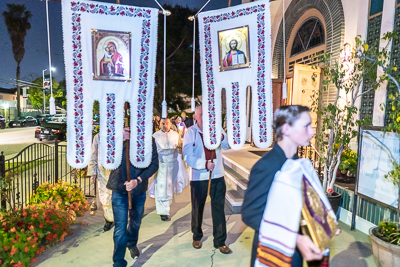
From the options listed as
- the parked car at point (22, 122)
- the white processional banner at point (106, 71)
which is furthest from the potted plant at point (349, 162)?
the parked car at point (22, 122)

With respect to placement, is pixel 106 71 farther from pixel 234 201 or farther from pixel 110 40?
pixel 234 201

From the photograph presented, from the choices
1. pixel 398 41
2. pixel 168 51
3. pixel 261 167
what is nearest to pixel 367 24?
pixel 398 41

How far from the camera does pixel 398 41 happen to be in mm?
4180

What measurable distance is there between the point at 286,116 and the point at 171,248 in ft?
9.46

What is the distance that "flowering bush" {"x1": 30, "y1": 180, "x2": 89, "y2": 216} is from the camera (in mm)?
4594

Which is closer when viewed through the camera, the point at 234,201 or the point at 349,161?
the point at 349,161

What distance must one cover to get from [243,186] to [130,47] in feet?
13.0

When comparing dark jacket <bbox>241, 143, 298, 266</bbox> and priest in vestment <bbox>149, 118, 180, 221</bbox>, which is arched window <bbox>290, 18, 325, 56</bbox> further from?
dark jacket <bbox>241, 143, 298, 266</bbox>

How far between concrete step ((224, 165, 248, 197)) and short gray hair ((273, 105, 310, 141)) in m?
4.22

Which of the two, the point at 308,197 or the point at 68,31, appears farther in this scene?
the point at 68,31

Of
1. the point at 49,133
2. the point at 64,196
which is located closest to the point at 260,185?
the point at 64,196

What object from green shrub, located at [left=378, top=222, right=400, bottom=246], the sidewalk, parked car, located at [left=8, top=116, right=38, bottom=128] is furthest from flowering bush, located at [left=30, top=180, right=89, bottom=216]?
parked car, located at [left=8, top=116, right=38, bottom=128]

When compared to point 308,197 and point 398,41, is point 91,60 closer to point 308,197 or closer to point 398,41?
point 308,197

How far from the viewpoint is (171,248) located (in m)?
3.88
